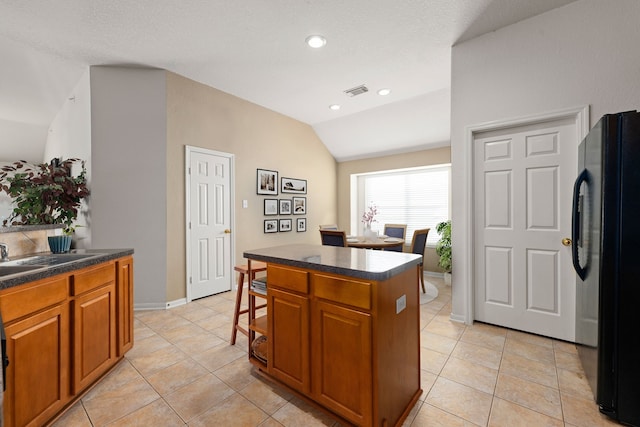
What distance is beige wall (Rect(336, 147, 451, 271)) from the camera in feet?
17.0

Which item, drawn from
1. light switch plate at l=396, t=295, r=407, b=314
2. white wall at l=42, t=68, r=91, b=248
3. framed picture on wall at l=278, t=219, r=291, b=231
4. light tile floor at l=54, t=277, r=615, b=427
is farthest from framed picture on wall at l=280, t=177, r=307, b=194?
light switch plate at l=396, t=295, r=407, b=314

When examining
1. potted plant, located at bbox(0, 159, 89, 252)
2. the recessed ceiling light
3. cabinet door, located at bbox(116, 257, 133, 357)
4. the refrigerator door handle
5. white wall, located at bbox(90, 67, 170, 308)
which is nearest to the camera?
the refrigerator door handle

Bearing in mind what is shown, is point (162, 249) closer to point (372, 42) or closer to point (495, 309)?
point (372, 42)

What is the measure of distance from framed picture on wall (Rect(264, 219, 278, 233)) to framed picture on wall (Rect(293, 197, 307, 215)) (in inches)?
20.8

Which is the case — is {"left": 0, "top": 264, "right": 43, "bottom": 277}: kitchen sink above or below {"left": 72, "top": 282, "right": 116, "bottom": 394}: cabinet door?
above

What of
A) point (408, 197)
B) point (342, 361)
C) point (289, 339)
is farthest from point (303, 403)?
point (408, 197)

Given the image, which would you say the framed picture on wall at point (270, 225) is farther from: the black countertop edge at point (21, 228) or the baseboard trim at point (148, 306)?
the black countertop edge at point (21, 228)

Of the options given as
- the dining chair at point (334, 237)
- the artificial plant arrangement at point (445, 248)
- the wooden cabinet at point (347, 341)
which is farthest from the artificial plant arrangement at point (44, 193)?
the artificial plant arrangement at point (445, 248)

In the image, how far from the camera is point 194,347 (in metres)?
2.55

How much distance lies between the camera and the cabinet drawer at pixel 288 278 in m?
1.70

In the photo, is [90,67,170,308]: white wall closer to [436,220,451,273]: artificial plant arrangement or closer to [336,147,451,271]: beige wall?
[336,147,451,271]: beige wall

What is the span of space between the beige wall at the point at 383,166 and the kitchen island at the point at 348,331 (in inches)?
150

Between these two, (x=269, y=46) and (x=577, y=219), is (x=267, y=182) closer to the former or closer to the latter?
(x=269, y=46)

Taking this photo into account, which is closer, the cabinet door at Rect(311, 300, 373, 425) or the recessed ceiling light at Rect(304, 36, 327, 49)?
the cabinet door at Rect(311, 300, 373, 425)
